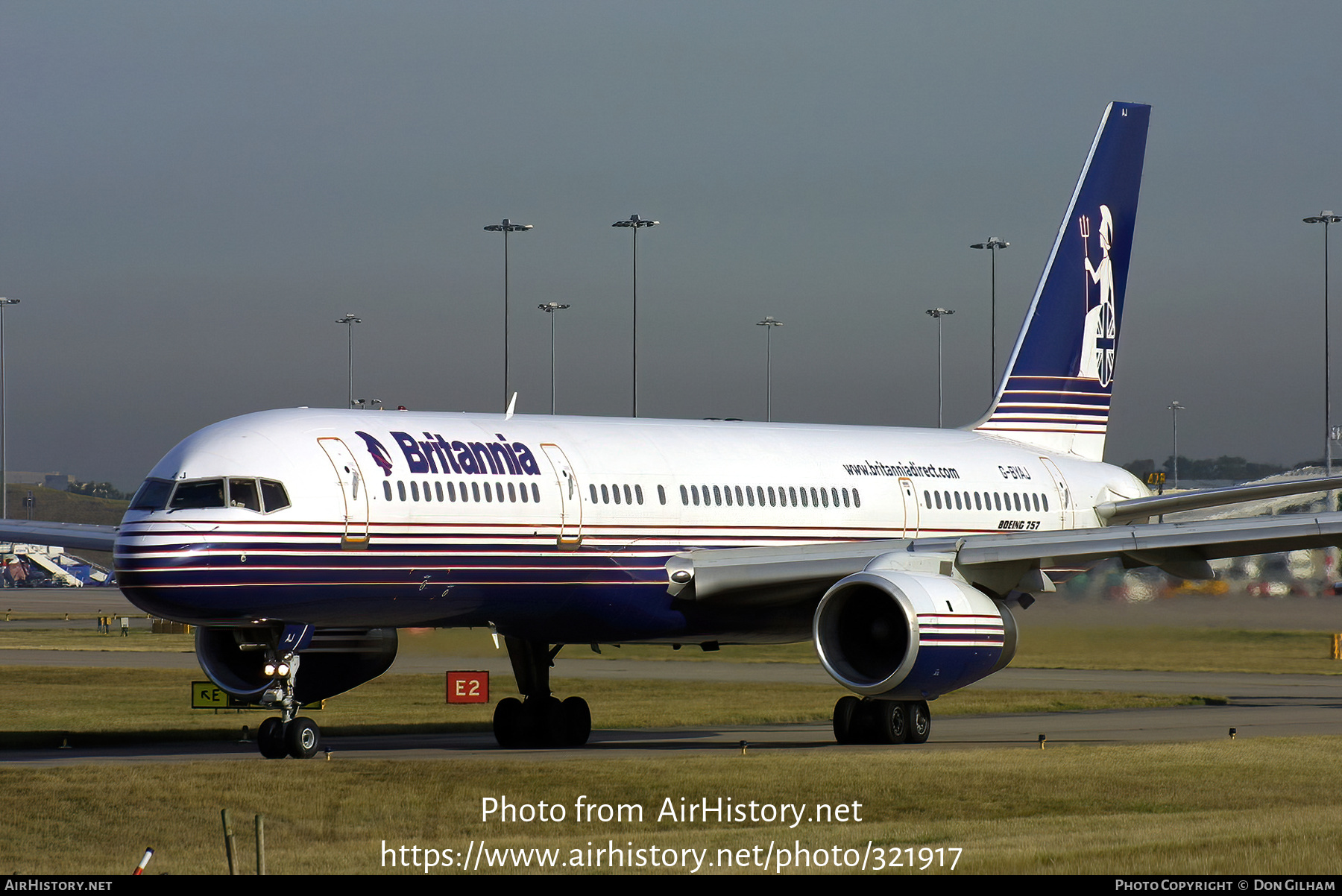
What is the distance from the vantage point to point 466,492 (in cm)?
2473

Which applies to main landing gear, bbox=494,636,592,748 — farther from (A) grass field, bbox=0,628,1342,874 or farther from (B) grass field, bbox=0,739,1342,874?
(B) grass field, bbox=0,739,1342,874

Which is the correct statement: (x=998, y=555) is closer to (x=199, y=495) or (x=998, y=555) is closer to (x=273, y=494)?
(x=273, y=494)

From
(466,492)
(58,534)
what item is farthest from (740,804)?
(58,534)

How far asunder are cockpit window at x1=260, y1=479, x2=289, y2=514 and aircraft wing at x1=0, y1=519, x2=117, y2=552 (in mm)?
6446

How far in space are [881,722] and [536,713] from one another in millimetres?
5586

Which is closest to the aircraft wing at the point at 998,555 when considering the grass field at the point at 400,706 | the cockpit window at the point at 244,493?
the grass field at the point at 400,706

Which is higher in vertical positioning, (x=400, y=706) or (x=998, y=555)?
(x=998, y=555)

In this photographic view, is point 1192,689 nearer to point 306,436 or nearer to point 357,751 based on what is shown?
point 357,751

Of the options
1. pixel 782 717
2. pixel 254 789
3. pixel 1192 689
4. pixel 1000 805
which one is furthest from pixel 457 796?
pixel 1192 689

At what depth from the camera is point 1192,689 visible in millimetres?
39875

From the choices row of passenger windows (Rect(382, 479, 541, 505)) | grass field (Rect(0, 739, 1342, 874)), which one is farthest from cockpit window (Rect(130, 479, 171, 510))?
grass field (Rect(0, 739, 1342, 874))

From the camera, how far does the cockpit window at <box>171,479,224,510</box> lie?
73.3ft

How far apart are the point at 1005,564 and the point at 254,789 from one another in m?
11.8
